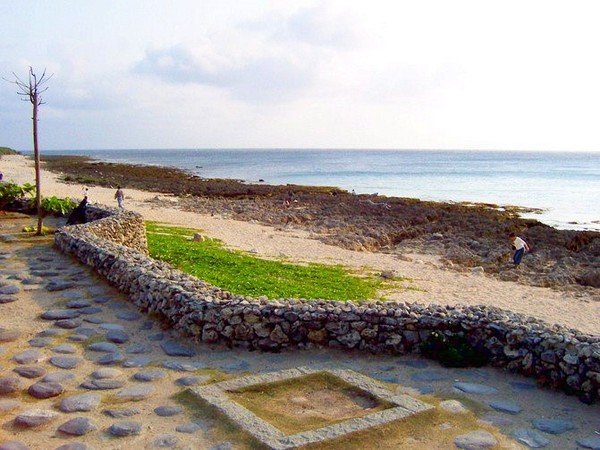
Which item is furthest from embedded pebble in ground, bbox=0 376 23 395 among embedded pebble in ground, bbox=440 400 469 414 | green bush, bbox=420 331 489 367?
green bush, bbox=420 331 489 367

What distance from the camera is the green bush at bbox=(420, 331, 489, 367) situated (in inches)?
298

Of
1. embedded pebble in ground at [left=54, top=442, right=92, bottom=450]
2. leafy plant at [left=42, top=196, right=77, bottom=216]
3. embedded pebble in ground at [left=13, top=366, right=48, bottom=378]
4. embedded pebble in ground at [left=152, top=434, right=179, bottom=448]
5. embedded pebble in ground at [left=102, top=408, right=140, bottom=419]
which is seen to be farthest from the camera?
leafy plant at [left=42, top=196, right=77, bottom=216]

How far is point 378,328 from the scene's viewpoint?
797 cm

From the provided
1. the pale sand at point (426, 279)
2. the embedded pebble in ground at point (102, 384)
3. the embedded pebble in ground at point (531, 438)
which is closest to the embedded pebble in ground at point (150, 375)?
the embedded pebble in ground at point (102, 384)

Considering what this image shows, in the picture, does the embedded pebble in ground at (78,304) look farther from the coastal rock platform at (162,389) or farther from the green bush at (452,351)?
the green bush at (452,351)

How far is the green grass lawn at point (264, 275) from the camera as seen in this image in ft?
40.1

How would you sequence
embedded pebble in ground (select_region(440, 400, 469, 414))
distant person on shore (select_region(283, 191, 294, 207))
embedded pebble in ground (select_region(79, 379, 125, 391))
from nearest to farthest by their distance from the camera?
1. embedded pebble in ground (select_region(440, 400, 469, 414))
2. embedded pebble in ground (select_region(79, 379, 125, 391))
3. distant person on shore (select_region(283, 191, 294, 207))

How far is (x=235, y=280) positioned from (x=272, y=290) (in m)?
1.09

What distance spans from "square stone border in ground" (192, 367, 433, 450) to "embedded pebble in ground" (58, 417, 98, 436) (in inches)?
47.1

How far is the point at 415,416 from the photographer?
6051mm

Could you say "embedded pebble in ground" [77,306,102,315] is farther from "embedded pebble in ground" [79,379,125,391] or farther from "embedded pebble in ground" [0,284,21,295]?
"embedded pebble in ground" [79,379,125,391]

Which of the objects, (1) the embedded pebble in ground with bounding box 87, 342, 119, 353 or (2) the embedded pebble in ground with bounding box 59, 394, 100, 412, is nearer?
(2) the embedded pebble in ground with bounding box 59, 394, 100, 412

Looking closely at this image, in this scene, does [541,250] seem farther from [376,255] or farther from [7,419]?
[7,419]

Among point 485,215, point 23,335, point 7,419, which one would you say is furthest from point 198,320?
point 485,215
